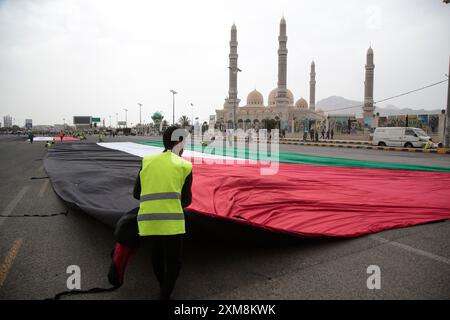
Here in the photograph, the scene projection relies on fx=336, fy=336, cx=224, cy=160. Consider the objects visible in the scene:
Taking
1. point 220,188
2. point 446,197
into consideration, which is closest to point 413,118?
point 446,197

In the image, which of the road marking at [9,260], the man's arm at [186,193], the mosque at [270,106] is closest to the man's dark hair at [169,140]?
the man's arm at [186,193]

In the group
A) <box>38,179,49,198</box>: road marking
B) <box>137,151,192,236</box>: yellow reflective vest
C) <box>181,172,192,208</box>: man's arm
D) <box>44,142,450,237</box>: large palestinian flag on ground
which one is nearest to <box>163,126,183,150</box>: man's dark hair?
<box>137,151,192,236</box>: yellow reflective vest

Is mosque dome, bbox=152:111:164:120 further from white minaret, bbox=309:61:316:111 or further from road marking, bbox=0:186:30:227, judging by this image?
road marking, bbox=0:186:30:227

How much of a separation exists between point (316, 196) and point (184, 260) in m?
3.42

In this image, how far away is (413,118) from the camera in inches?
1416

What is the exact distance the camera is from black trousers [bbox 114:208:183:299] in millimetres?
2957

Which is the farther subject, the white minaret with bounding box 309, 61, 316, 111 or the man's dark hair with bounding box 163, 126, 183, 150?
the white minaret with bounding box 309, 61, 316, 111

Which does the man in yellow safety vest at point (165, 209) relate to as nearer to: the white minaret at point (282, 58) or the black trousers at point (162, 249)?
the black trousers at point (162, 249)

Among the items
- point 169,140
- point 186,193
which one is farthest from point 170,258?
point 169,140

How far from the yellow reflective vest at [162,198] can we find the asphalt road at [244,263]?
0.69 meters

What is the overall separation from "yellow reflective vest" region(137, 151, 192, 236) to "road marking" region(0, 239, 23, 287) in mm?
1718

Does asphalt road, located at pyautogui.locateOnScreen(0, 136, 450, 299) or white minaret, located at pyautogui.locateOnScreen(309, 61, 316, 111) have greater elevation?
white minaret, located at pyautogui.locateOnScreen(309, 61, 316, 111)

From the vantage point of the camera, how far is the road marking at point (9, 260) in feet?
11.4
